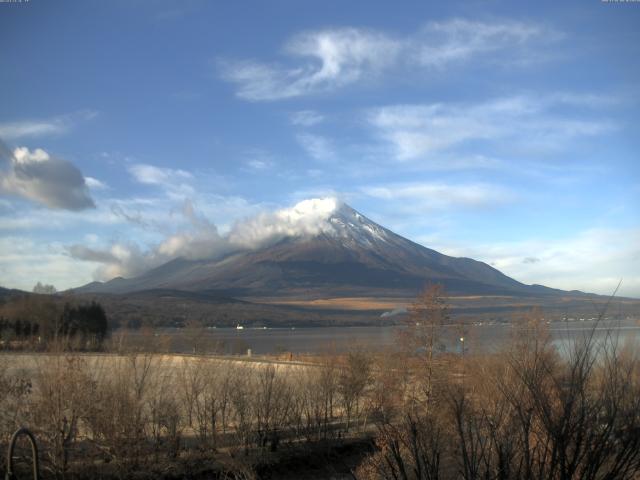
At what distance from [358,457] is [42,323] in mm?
57146

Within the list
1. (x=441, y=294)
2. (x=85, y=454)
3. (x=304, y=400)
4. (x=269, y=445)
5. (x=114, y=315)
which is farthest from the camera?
(x=114, y=315)

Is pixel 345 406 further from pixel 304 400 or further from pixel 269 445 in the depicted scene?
pixel 269 445

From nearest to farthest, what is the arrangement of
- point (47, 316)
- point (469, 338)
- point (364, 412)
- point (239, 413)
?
point (239, 413)
point (364, 412)
point (469, 338)
point (47, 316)

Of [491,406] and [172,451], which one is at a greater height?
[491,406]

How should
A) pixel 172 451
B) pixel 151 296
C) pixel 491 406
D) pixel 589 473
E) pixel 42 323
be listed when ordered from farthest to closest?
pixel 151 296
pixel 42 323
pixel 172 451
pixel 491 406
pixel 589 473

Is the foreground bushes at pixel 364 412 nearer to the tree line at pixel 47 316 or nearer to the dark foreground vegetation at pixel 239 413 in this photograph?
the dark foreground vegetation at pixel 239 413

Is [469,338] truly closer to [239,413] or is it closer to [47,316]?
[239,413]

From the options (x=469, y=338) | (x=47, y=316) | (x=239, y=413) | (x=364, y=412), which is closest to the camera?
(x=239, y=413)

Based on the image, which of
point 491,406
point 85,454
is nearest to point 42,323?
point 85,454

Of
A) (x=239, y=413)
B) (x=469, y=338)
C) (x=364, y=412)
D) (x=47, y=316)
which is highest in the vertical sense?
(x=47, y=316)

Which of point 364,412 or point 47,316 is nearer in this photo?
point 364,412

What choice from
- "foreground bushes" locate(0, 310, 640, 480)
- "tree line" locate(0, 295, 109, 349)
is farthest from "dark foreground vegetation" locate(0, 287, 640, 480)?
"tree line" locate(0, 295, 109, 349)

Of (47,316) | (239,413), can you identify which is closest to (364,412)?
(239,413)

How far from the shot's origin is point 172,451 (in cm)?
1516
